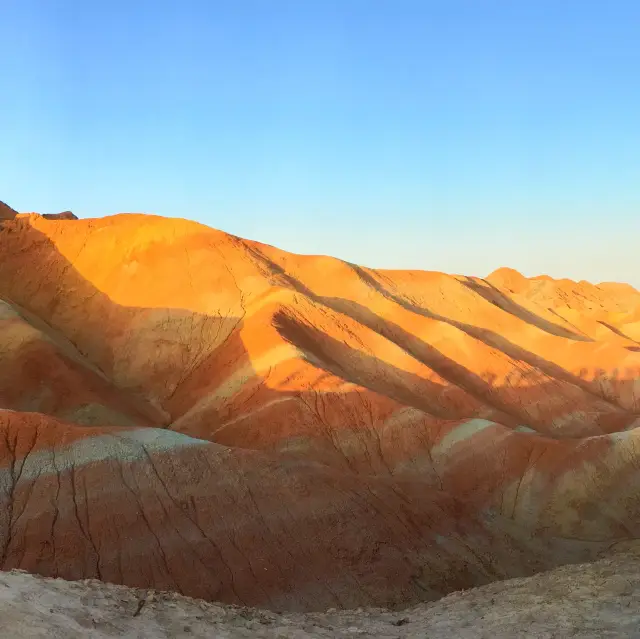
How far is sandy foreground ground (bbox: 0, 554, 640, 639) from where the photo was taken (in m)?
8.93

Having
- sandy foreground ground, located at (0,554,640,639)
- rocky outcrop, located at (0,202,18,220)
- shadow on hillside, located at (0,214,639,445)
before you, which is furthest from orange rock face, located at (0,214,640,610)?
sandy foreground ground, located at (0,554,640,639)

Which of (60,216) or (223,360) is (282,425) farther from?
(60,216)

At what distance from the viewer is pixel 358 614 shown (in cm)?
1530

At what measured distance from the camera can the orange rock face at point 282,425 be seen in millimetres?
20562

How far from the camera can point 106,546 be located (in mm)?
19766

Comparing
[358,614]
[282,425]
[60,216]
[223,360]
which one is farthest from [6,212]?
[358,614]

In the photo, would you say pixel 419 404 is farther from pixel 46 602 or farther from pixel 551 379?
pixel 46 602

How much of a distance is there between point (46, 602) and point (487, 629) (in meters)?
8.14

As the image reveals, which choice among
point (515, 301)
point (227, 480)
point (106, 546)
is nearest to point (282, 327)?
point (227, 480)

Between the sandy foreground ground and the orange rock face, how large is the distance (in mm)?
6022

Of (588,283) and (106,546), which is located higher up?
(588,283)

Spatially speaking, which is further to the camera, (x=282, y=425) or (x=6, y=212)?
(x=6, y=212)

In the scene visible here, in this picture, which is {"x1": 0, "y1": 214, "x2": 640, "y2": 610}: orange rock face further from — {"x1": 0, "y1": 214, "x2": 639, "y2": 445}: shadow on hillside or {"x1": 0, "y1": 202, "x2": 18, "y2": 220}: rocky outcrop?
{"x1": 0, "y1": 202, "x2": 18, "y2": 220}: rocky outcrop

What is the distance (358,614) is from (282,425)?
64.8 ft
